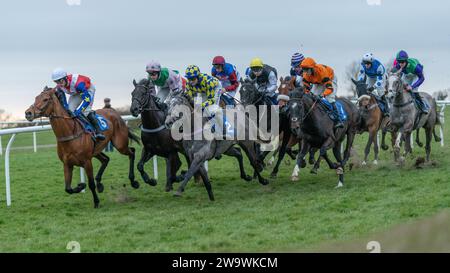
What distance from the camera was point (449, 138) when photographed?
17359 mm

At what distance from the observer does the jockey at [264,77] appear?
11.3m

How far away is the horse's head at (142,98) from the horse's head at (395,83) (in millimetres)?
4078

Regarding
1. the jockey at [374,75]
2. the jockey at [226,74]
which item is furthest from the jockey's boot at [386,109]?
the jockey at [226,74]

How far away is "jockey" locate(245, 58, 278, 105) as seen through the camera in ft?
37.0

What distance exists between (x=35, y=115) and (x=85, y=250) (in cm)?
276

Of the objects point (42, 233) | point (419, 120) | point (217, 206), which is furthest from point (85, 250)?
point (419, 120)

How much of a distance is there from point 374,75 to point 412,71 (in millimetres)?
817

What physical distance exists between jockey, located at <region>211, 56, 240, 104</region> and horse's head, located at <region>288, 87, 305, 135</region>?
4.94 ft

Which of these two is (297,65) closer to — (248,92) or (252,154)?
(248,92)

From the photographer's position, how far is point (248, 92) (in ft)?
36.0

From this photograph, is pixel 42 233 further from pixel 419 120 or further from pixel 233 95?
pixel 419 120

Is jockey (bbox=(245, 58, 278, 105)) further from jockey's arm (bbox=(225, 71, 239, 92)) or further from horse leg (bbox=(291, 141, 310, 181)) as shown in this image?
horse leg (bbox=(291, 141, 310, 181))

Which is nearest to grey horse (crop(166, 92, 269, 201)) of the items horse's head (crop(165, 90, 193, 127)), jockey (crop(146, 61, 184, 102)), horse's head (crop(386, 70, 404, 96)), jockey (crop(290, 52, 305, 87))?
horse's head (crop(165, 90, 193, 127))

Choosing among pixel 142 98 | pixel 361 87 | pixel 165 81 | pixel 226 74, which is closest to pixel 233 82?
pixel 226 74
